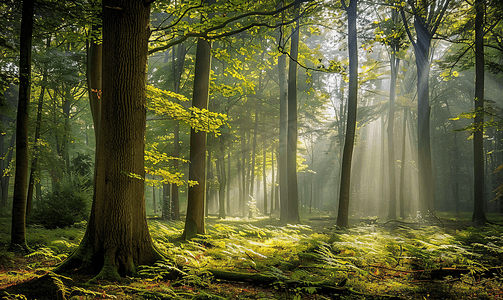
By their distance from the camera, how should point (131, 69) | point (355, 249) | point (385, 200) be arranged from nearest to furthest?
1. point (131, 69)
2. point (355, 249)
3. point (385, 200)

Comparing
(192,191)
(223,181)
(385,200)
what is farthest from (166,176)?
(385,200)

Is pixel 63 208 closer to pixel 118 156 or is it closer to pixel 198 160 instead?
pixel 198 160

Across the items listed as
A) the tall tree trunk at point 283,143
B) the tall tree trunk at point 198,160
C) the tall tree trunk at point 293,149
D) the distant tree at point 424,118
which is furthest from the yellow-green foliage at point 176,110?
the distant tree at point 424,118

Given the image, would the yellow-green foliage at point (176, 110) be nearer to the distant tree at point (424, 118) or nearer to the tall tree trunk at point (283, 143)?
the tall tree trunk at point (283, 143)

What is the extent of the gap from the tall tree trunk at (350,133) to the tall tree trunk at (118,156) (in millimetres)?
7518

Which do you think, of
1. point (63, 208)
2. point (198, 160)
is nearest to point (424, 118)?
point (198, 160)

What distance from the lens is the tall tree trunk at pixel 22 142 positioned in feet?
20.1

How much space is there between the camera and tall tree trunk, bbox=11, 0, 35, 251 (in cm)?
614

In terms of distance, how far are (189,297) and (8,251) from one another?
5.48m

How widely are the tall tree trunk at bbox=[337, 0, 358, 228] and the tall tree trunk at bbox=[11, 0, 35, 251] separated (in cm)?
930

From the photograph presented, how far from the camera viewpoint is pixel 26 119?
6.26 metres

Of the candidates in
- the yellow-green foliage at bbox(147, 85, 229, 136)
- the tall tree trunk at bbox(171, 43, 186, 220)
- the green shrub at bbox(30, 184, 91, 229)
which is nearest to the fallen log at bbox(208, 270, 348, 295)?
the yellow-green foliage at bbox(147, 85, 229, 136)

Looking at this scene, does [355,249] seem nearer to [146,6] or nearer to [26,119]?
[146,6]

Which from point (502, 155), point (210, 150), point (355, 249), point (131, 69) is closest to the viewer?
point (131, 69)
